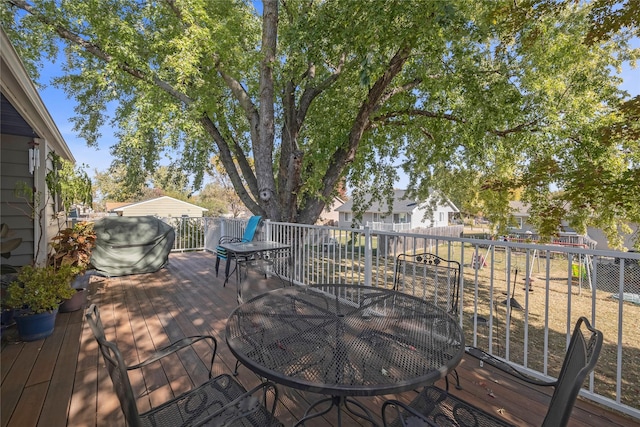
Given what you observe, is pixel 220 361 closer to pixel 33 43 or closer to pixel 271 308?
pixel 271 308

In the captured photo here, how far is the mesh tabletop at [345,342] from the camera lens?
1.17 meters

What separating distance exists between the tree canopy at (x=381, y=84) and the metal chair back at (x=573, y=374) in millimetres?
3067

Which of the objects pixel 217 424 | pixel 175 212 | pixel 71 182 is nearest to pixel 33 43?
pixel 71 182

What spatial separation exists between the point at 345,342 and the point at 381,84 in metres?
4.74

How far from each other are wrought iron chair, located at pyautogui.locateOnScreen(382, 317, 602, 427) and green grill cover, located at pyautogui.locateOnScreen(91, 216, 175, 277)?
16.9 feet

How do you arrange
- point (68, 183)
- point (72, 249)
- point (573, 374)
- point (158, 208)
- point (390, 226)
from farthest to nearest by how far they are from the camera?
point (390, 226) < point (158, 208) < point (68, 183) < point (72, 249) < point (573, 374)

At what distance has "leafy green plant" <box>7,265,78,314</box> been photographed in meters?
2.74

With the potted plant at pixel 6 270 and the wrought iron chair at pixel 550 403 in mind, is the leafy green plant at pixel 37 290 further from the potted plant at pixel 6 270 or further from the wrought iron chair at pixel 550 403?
the wrought iron chair at pixel 550 403

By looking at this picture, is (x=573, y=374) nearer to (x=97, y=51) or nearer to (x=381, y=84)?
(x=381, y=84)

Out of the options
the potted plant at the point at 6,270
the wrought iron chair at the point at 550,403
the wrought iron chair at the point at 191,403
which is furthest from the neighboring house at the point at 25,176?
the wrought iron chair at the point at 550,403

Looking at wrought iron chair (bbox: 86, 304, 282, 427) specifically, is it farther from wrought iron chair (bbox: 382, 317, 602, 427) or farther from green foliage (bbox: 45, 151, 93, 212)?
green foliage (bbox: 45, 151, 93, 212)

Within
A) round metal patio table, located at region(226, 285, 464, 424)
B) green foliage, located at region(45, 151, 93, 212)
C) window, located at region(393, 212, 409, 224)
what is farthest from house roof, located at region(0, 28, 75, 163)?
window, located at region(393, 212, 409, 224)

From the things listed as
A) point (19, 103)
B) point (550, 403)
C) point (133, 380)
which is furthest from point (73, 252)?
point (550, 403)

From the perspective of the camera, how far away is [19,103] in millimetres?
2406
